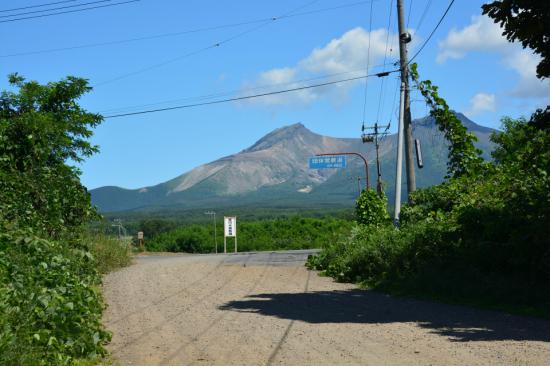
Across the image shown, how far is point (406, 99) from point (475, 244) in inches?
379

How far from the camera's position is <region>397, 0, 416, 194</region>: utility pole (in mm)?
25109

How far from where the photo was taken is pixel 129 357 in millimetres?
9414

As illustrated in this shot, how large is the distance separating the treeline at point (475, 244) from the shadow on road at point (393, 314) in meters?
0.98

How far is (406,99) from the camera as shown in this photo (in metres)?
25.5

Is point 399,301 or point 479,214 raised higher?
point 479,214

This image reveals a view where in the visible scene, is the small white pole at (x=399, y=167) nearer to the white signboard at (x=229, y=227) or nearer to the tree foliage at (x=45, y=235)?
the tree foliage at (x=45, y=235)

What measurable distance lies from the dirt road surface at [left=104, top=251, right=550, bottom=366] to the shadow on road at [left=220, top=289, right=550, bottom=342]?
2cm

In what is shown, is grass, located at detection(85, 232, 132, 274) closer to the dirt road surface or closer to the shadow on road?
the dirt road surface

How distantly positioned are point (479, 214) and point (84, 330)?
11.2 metres

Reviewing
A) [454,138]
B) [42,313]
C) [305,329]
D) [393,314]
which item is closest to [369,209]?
[454,138]

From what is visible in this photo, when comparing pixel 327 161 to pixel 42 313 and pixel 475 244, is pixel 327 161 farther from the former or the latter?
pixel 42 313

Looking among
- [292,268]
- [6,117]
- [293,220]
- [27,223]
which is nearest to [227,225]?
[293,220]

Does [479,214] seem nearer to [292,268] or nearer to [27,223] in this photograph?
[292,268]

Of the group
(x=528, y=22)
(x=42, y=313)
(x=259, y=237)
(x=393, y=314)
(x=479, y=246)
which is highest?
(x=528, y=22)
